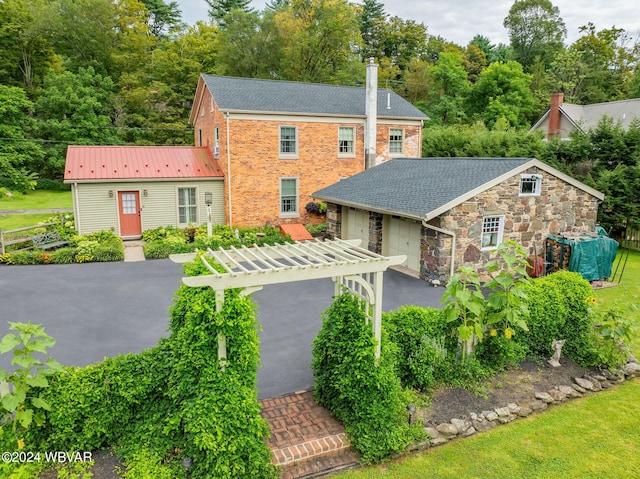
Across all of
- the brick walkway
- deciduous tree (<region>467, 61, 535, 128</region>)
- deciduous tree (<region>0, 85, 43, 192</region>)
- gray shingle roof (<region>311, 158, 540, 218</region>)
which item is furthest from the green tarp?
deciduous tree (<region>0, 85, 43, 192</region>)

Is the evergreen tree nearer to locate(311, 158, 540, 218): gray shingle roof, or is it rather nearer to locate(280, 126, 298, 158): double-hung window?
locate(280, 126, 298, 158): double-hung window

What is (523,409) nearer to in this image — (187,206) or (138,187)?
(187,206)

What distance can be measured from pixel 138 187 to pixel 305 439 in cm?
1447

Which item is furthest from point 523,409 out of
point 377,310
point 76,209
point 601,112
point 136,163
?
point 601,112

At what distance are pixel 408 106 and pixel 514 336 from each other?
687 inches

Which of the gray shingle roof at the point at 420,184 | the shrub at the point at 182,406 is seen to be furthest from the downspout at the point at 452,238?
the shrub at the point at 182,406

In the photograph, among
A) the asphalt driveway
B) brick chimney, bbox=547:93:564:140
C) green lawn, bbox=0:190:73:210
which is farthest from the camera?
brick chimney, bbox=547:93:564:140

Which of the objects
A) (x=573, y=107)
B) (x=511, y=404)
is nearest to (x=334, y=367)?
(x=511, y=404)

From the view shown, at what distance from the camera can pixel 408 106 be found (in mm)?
22812

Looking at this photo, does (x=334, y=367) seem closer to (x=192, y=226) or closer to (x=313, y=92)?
(x=192, y=226)

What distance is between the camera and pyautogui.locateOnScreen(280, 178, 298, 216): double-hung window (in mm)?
19797

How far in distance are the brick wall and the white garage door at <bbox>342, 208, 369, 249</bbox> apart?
3.41m

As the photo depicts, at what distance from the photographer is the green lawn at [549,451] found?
17.9ft

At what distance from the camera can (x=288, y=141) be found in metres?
19.5
